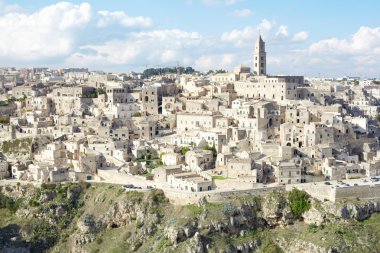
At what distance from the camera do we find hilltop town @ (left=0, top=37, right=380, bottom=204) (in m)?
49.8

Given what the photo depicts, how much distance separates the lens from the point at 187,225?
45406mm

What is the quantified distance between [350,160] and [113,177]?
21815mm

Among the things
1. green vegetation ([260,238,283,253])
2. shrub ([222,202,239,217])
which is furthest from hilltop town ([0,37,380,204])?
green vegetation ([260,238,283,253])

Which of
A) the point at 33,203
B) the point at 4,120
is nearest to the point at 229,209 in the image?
the point at 33,203

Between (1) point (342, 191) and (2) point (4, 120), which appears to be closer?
(1) point (342, 191)

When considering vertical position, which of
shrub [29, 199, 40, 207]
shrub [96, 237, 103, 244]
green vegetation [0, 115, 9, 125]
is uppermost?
green vegetation [0, 115, 9, 125]

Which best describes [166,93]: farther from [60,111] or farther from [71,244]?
[71,244]

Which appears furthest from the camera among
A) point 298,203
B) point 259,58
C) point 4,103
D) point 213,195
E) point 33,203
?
point 259,58

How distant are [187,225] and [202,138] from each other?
14.4 metres

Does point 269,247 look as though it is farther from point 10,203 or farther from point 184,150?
Result: point 10,203

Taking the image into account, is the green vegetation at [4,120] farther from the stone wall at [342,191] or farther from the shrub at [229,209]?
the stone wall at [342,191]

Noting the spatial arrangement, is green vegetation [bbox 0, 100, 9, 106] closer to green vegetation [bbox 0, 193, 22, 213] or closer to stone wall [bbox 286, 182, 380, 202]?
green vegetation [bbox 0, 193, 22, 213]

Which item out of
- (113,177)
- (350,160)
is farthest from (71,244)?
(350,160)

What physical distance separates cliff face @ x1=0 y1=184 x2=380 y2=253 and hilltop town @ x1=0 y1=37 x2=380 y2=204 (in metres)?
1.40
